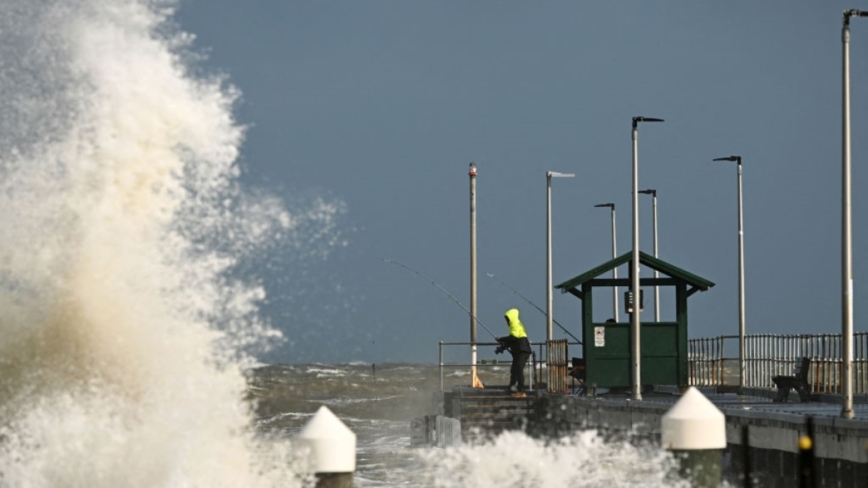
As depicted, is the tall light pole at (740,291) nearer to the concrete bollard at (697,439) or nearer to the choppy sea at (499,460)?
the choppy sea at (499,460)

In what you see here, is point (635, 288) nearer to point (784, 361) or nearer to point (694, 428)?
point (784, 361)

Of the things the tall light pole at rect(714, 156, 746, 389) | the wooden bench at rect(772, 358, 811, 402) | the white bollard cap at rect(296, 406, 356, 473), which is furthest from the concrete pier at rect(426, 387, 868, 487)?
the tall light pole at rect(714, 156, 746, 389)

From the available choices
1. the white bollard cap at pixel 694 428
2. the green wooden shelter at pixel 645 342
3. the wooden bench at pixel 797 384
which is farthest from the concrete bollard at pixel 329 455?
the green wooden shelter at pixel 645 342

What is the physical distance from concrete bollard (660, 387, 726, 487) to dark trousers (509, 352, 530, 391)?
28424mm

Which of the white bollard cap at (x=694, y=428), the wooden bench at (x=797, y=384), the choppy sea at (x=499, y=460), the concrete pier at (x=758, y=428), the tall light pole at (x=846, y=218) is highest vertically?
the tall light pole at (x=846, y=218)

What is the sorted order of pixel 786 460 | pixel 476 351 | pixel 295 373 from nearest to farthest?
pixel 786 460, pixel 476 351, pixel 295 373

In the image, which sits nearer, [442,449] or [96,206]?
[96,206]

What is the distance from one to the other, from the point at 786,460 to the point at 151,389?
32.3ft

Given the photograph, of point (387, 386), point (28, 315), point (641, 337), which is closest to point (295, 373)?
point (387, 386)

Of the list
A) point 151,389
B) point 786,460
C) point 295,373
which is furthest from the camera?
point 295,373

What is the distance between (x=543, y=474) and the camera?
25203 millimetres

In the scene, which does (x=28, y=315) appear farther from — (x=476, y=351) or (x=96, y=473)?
(x=476, y=351)

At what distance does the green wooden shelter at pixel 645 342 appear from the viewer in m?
36.3

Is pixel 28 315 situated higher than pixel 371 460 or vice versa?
pixel 28 315
